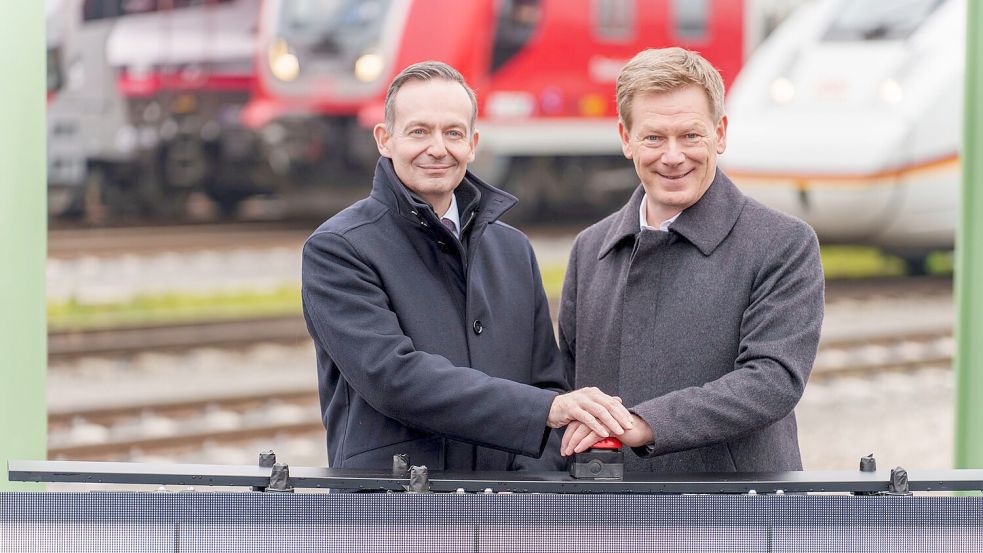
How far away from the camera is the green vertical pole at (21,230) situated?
274 centimetres

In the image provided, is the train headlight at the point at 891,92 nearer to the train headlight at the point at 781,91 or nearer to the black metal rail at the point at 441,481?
the train headlight at the point at 781,91

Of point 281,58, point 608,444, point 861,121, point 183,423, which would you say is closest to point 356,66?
point 281,58

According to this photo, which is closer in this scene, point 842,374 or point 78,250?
point 842,374

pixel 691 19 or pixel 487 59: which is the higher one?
pixel 691 19

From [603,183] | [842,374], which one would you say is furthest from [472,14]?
[842,374]

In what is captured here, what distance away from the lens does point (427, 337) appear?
241 centimetres

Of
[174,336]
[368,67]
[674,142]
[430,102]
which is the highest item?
[368,67]

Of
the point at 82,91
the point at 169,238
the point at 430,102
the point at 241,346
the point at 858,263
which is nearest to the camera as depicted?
the point at 430,102

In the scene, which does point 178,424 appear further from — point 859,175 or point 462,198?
point 859,175

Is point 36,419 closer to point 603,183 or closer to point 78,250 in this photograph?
point 78,250

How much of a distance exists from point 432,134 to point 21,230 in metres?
1.03

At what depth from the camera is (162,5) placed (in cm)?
1202

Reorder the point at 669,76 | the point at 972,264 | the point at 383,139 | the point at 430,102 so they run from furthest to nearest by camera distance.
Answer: the point at 972,264 → the point at 383,139 → the point at 430,102 → the point at 669,76

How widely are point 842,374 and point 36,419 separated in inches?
276
